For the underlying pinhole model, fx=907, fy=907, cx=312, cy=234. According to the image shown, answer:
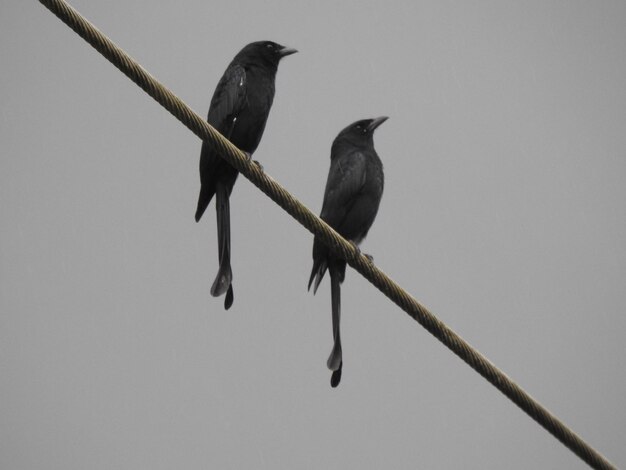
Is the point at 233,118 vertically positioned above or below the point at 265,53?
below

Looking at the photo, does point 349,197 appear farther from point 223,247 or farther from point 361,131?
point 223,247

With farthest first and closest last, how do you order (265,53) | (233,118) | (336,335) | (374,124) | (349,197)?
(374,124) → (265,53) → (349,197) → (233,118) → (336,335)

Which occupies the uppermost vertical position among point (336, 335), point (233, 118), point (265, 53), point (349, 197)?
point (265, 53)

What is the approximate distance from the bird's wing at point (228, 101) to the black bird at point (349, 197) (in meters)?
0.93

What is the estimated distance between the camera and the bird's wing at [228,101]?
561 centimetres

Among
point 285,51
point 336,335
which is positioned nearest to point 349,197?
point 285,51

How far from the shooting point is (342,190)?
20.1 ft

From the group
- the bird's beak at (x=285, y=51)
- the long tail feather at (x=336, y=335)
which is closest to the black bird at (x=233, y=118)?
the bird's beak at (x=285, y=51)

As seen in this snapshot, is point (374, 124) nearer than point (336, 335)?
No

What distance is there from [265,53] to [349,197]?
114 centimetres

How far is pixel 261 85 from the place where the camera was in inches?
233

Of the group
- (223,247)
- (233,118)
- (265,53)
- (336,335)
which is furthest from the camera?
(265,53)

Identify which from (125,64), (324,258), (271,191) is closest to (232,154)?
(271,191)

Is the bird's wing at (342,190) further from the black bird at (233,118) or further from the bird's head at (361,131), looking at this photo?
the black bird at (233,118)
